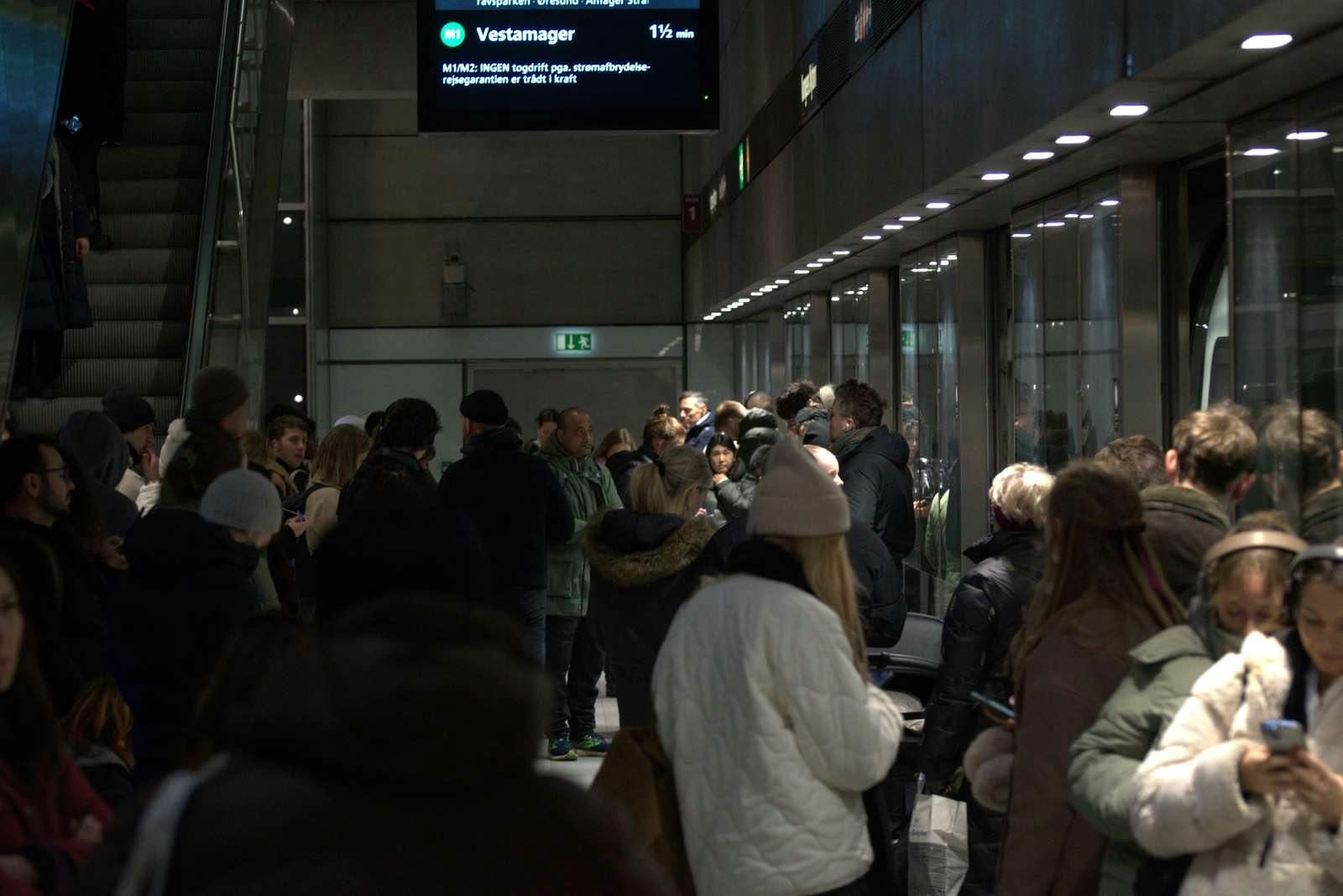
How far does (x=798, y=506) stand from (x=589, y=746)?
5167 mm

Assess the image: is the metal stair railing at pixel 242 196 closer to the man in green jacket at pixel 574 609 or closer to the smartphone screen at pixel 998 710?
the man in green jacket at pixel 574 609

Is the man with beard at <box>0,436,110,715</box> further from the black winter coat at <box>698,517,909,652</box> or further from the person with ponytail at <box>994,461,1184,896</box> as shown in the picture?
the person with ponytail at <box>994,461,1184,896</box>

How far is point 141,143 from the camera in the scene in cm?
1113

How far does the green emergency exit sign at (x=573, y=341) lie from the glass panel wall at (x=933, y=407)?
1104 centimetres

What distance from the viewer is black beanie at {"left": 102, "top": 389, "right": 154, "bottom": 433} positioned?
6.89 meters

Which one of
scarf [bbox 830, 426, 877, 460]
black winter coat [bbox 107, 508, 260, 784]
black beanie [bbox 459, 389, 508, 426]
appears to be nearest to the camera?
black winter coat [bbox 107, 508, 260, 784]

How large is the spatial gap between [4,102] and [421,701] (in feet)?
17.0

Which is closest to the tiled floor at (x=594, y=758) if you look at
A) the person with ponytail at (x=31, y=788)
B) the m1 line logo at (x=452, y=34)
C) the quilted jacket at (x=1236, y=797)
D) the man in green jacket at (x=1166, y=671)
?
the man in green jacket at (x=1166, y=671)

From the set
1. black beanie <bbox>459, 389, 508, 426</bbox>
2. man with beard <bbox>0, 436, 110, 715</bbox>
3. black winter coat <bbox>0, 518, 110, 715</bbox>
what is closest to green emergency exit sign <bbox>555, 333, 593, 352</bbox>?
black beanie <bbox>459, 389, 508, 426</bbox>

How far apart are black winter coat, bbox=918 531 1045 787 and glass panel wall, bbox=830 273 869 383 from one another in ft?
27.8

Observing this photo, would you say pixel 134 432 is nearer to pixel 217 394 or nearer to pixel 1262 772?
pixel 217 394

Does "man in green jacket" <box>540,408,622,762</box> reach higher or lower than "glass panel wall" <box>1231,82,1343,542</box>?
lower

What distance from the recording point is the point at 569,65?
1067 centimetres

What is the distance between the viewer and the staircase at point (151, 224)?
9172mm
